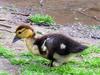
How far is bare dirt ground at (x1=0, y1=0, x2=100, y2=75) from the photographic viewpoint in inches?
297

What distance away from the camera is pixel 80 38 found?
808 centimetres

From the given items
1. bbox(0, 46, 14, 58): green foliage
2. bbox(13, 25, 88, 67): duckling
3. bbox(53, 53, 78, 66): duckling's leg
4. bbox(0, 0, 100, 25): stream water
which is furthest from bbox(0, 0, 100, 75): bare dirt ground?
bbox(53, 53, 78, 66): duckling's leg

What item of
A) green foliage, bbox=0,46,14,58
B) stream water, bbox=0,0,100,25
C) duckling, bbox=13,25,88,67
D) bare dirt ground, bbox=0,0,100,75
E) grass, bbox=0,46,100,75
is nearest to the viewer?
duckling, bbox=13,25,88,67

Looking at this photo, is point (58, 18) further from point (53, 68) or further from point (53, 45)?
point (53, 45)

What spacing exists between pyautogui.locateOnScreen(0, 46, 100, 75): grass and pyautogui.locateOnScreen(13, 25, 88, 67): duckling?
15 cm

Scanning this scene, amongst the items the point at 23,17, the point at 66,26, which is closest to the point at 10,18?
the point at 23,17

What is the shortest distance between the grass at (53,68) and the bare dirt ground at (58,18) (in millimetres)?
182

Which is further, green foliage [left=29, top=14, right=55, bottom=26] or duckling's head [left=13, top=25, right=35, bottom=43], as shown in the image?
green foliage [left=29, top=14, right=55, bottom=26]

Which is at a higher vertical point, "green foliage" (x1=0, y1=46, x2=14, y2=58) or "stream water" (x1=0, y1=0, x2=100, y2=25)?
"green foliage" (x1=0, y1=46, x2=14, y2=58)

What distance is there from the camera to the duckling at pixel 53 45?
5.80 metres

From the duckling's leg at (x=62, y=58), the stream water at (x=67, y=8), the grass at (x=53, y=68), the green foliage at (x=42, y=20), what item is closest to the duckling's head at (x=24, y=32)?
the grass at (x=53, y=68)

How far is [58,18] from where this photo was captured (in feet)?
31.8

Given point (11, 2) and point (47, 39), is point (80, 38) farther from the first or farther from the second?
point (11, 2)

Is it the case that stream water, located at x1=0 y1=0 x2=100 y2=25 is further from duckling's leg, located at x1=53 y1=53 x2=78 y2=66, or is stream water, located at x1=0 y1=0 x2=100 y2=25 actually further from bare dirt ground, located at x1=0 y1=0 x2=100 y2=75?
duckling's leg, located at x1=53 y1=53 x2=78 y2=66
